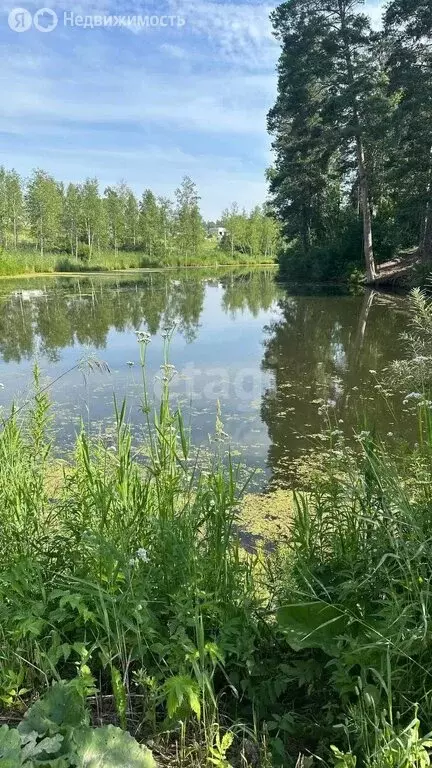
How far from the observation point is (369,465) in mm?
2135

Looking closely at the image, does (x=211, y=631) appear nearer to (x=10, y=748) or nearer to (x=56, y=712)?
(x=56, y=712)

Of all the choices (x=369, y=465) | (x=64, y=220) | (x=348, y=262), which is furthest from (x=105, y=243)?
(x=369, y=465)

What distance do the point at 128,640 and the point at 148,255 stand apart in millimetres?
51186

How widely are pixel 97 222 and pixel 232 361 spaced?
38.7 meters

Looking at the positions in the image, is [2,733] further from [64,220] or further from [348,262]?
[64,220]

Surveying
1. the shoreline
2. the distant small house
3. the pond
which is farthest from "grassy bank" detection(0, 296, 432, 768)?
the distant small house

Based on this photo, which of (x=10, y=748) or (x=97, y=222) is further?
(x=97, y=222)

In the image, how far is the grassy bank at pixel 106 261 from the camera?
34031 millimetres

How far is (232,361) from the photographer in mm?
10188

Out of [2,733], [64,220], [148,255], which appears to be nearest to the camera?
[2,733]

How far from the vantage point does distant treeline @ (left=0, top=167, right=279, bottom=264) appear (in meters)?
42.1

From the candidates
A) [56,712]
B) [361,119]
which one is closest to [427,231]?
[361,119]

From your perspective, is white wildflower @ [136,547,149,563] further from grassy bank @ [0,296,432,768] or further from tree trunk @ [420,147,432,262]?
tree trunk @ [420,147,432,262]

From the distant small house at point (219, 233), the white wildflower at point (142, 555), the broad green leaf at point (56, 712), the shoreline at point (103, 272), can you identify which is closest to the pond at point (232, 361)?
the white wildflower at point (142, 555)
